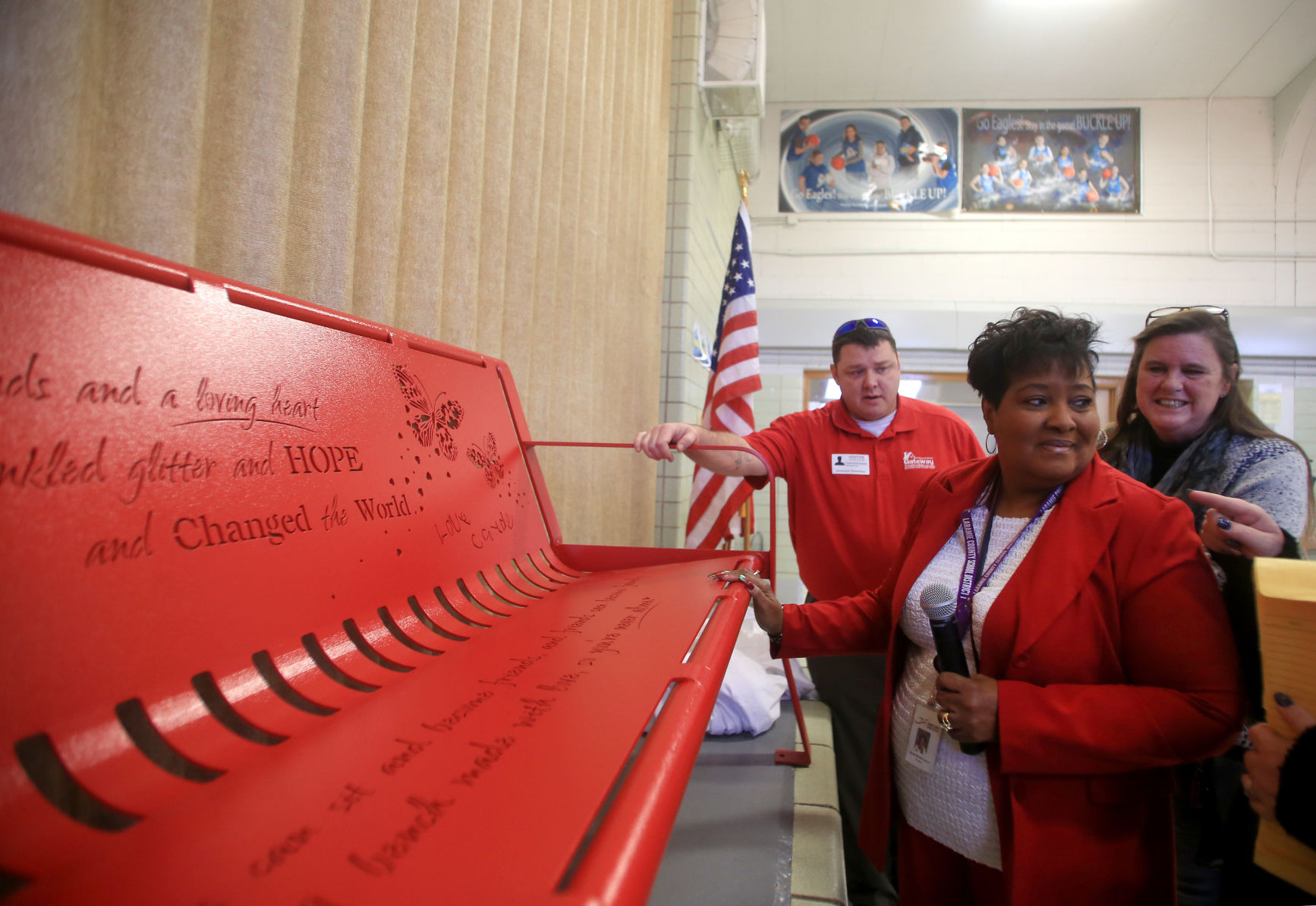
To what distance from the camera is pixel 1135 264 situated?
5.98 m

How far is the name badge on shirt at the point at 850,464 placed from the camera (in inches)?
89.4

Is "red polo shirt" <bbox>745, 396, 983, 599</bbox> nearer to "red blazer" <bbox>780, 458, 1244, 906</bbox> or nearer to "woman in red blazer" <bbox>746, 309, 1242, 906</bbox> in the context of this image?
"woman in red blazer" <bbox>746, 309, 1242, 906</bbox>

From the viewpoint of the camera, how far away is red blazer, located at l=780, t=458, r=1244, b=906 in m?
1.04

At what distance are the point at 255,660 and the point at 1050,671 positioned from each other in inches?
45.3

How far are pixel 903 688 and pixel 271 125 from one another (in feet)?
4.77

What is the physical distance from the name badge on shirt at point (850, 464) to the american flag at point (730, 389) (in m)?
0.59

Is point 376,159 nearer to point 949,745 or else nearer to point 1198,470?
point 949,745

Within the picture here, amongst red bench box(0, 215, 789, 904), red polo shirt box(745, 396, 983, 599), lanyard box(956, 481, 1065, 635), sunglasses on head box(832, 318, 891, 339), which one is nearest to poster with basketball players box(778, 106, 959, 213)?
sunglasses on head box(832, 318, 891, 339)

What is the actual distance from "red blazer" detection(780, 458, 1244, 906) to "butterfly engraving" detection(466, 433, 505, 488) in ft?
2.86

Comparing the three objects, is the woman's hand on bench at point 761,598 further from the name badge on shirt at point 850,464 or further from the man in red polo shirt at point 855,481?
the name badge on shirt at point 850,464

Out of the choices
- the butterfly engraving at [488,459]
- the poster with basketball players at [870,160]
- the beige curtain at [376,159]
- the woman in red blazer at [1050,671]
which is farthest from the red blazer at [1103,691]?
the poster with basketball players at [870,160]

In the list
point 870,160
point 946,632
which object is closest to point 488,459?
point 946,632

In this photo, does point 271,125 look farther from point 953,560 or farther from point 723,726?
point 723,726

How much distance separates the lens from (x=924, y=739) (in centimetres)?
128
